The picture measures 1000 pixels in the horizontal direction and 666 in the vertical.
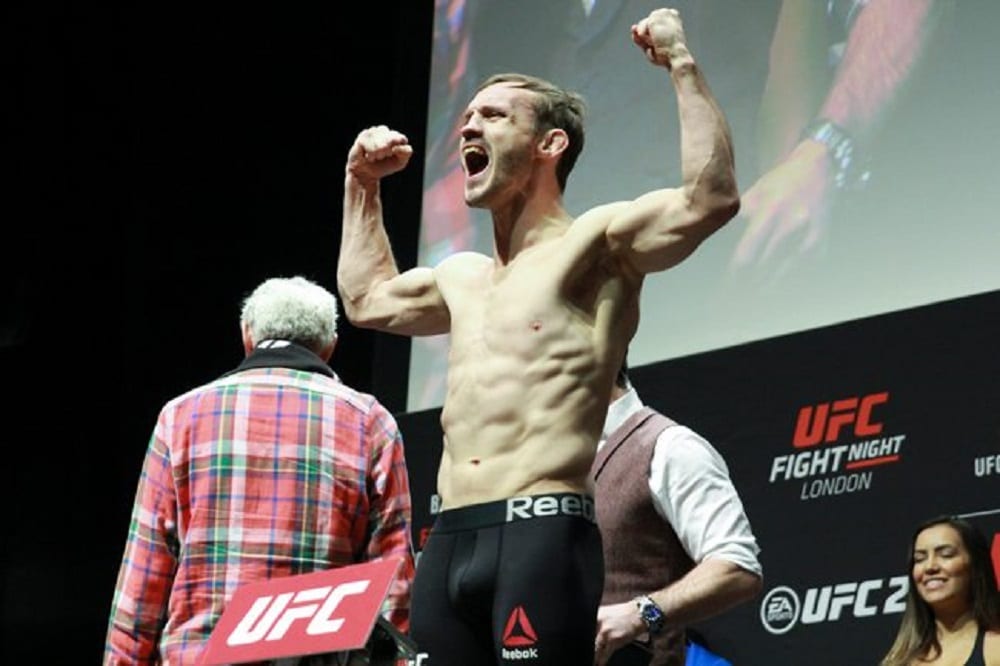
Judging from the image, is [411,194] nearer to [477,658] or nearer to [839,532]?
[839,532]

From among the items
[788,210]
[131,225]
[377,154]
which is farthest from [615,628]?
[131,225]

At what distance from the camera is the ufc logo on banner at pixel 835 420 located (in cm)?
432

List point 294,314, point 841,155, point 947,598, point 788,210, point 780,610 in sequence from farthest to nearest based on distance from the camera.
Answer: point 788,210 < point 841,155 < point 780,610 < point 947,598 < point 294,314

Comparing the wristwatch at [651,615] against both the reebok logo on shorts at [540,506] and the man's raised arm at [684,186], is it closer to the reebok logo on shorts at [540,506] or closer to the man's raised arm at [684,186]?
the reebok logo on shorts at [540,506]

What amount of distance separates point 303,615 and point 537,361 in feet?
1.59

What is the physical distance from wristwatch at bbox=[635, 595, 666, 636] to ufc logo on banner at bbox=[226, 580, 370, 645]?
Result: 0.64m

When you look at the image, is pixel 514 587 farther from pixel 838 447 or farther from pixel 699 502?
pixel 838 447

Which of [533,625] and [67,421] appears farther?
[67,421]

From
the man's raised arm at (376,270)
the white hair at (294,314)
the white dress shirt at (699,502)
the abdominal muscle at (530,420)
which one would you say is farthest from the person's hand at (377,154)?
the white dress shirt at (699,502)

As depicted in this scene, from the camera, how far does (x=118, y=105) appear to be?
6273mm

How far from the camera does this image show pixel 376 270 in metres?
2.80

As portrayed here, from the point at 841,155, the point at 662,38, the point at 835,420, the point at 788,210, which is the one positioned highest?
the point at 841,155

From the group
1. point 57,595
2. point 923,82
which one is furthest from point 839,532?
point 57,595

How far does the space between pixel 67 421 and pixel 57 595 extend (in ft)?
2.08
